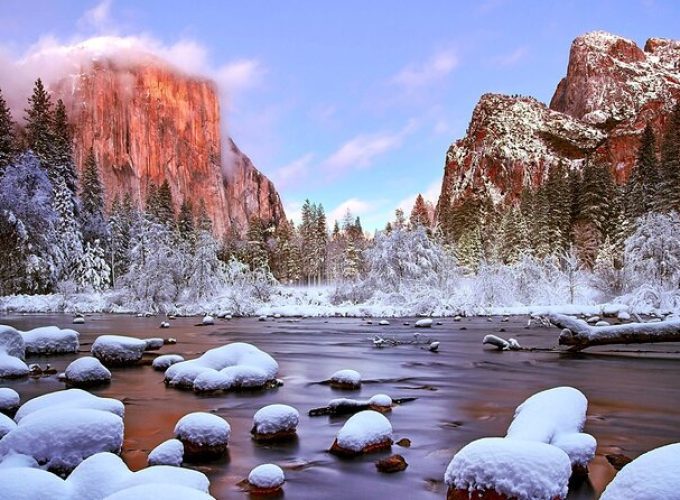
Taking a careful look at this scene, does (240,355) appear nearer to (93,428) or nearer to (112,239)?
(93,428)

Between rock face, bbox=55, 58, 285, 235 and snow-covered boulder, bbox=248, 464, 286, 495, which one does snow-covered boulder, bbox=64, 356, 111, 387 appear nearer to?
snow-covered boulder, bbox=248, 464, 286, 495

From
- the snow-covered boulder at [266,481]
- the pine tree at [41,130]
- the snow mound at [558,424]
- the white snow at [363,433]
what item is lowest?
the snow-covered boulder at [266,481]

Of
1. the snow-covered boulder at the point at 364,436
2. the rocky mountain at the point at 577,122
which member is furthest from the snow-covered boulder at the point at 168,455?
the rocky mountain at the point at 577,122

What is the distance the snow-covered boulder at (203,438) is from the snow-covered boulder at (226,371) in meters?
3.39

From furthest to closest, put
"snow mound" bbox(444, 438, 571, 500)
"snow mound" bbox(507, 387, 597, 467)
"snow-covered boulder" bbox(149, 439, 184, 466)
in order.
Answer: "snow-covered boulder" bbox(149, 439, 184, 466) → "snow mound" bbox(507, 387, 597, 467) → "snow mound" bbox(444, 438, 571, 500)

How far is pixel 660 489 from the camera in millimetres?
2764

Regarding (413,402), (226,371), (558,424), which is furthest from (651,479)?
(226,371)

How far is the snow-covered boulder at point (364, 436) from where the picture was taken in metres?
5.35

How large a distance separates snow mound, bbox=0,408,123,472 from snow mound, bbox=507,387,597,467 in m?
3.92

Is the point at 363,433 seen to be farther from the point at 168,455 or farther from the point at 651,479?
the point at 651,479

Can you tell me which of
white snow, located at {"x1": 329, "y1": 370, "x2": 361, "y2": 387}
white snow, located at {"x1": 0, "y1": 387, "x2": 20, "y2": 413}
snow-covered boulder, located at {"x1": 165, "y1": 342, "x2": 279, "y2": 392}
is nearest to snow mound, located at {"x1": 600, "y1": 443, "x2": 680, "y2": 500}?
white snow, located at {"x1": 329, "y1": 370, "x2": 361, "y2": 387}

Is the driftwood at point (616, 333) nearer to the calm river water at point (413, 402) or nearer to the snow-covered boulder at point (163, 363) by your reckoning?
the calm river water at point (413, 402)

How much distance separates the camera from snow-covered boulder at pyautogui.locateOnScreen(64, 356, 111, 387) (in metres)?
9.60

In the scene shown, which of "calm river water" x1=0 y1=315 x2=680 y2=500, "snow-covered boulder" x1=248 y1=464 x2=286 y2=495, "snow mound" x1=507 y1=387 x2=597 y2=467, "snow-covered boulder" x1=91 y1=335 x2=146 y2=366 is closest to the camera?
"snow-covered boulder" x1=248 y1=464 x2=286 y2=495
